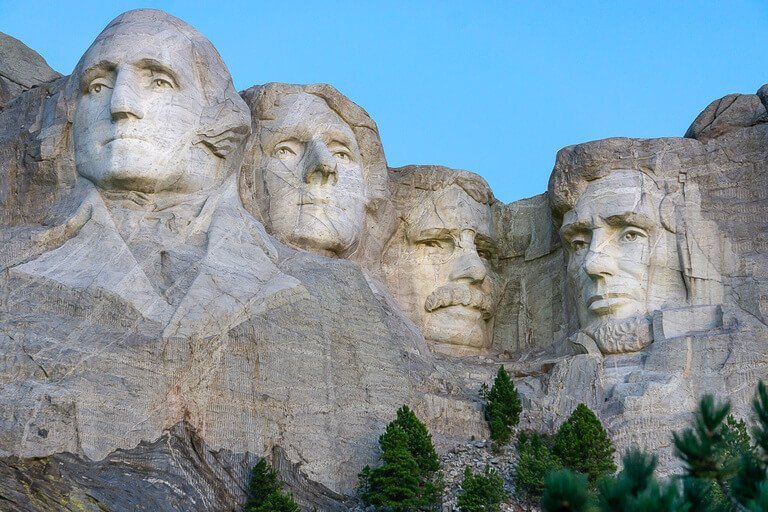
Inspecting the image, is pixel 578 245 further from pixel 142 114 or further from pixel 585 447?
pixel 142 114

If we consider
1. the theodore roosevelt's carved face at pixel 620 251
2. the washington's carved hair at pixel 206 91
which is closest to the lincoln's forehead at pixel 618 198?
the theodore roosevelt's carved face at pixel 620 251

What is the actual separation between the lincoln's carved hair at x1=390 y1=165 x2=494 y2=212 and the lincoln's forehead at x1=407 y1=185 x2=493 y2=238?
0.24 feet

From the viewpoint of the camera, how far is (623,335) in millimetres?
27672

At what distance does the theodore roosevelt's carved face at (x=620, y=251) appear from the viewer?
1104 inches

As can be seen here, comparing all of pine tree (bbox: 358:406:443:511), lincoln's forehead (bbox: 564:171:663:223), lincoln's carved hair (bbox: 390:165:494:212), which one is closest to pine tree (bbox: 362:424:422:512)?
pine tree (bbox: 358:406:443:511)

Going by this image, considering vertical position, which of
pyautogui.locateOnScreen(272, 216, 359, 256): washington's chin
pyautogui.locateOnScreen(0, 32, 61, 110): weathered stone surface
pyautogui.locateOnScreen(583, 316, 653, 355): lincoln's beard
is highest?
pyautogui.locateOnScreen(0, 32, 61, 110): weathered stone surface

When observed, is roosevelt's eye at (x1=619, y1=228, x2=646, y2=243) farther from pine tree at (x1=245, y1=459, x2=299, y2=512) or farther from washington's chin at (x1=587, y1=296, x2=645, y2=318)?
pine tree at (x1=245, y1=459, x2=299, y2=512)

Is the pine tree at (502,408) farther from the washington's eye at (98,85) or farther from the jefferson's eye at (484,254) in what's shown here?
the washington's eye at (98,85)

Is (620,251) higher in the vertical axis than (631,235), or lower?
lower

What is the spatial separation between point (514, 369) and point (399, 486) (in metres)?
5.14

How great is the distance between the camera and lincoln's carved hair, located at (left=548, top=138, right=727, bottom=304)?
27.9 m

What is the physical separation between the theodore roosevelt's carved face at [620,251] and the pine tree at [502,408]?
7.38 feet

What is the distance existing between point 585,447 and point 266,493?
3.88 m

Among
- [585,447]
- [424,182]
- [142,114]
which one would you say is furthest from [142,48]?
[585,447]
